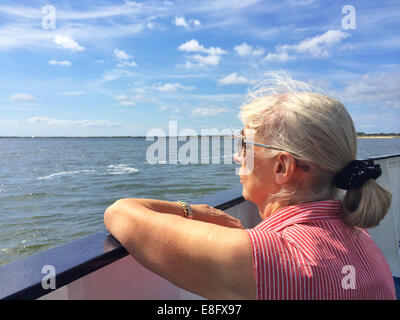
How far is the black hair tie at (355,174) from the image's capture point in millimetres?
833

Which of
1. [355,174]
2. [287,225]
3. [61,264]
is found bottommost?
[61,264]

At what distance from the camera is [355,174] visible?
Result: 0.83 m

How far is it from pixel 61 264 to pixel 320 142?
713 millimetres

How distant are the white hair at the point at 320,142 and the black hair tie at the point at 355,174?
0.01 metres

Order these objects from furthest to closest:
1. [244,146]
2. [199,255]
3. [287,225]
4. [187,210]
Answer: [187,210] → [244,146] → [287,225] → [199,255]

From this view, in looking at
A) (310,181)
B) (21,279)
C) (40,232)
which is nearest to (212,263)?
(310,181)

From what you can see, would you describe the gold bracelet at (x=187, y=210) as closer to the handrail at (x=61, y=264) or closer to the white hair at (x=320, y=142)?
the handrail at (x=61, y=264)

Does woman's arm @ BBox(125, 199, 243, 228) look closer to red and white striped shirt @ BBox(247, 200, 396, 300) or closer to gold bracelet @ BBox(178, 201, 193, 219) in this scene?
gold bracelet @ BBox(178, 201, 193, 219)

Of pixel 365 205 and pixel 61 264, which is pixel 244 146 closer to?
pixel 365 205

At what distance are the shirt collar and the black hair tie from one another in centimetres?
5

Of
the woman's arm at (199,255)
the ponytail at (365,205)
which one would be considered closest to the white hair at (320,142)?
the ponytail at (365,205)

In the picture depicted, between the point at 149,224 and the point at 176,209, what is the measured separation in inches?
13.7

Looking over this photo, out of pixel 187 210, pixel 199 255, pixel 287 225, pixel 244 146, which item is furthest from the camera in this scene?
pixel 187 210

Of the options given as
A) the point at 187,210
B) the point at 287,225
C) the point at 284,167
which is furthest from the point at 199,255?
the point at 187,210
